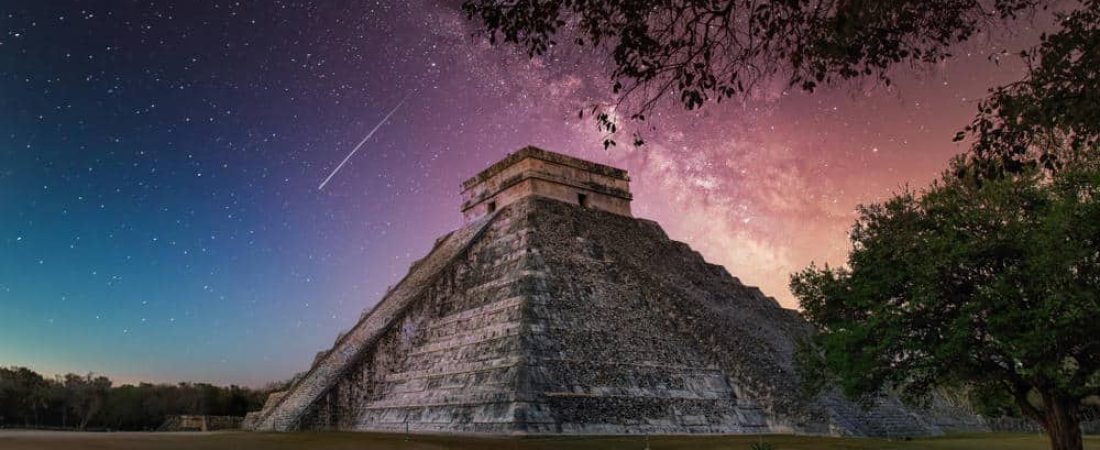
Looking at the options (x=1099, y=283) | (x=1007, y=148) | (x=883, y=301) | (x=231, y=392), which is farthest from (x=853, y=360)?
(x=231, y=392)

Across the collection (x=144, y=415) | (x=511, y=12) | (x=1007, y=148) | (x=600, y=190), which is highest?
(x=600, y=190)

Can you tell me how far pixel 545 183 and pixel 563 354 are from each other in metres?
9.35

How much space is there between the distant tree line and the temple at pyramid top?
1612cm

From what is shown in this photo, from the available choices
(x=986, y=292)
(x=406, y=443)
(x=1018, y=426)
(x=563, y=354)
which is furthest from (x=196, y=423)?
(x=1018, y=426)

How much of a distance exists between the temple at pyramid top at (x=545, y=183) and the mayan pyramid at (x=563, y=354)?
33.4 inches

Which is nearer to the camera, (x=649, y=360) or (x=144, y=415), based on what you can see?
(x=649, y=360)

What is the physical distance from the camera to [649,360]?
1697 cm

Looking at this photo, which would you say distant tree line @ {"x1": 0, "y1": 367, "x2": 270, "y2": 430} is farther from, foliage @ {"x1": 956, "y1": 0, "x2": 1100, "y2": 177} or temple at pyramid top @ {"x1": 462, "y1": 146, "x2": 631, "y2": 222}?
foliage @ {"x1": 956, "y1": 0, "x2": 1100, "y2": 177}

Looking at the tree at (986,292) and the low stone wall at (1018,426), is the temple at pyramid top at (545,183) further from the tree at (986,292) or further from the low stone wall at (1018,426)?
the low stone wall at (1018,426)

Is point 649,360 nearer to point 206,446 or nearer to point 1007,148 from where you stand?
point 206,446

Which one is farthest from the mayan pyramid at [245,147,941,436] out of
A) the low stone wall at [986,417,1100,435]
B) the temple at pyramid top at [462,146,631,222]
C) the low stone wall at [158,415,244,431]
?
the low stone wall at [986,417,1100,435]

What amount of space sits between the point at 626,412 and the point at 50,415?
2948 cm

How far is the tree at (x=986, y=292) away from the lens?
10.6 meters

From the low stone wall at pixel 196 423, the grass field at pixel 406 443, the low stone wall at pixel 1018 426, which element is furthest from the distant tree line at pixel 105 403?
the low stone wall at pixel 1018 426
